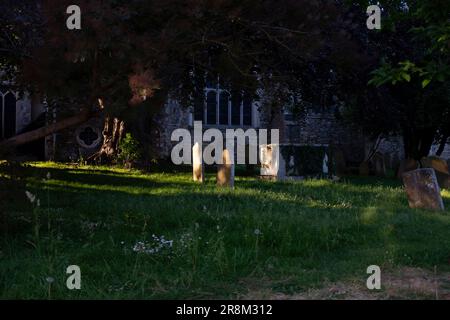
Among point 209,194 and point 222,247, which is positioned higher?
point 209,194

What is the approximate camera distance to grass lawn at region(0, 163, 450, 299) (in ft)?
13.8

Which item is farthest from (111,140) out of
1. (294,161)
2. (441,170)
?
(441,170)

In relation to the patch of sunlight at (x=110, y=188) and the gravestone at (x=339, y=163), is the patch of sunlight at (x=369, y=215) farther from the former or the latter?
the gravestone at (x=339, y=163)

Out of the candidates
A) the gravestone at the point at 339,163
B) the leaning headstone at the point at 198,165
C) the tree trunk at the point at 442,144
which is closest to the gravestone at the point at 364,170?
the gravestone at the point at 339,163

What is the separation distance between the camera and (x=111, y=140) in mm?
16812

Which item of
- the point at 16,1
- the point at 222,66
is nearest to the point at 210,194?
the point at 222,66

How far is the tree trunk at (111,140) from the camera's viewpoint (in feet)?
54.0

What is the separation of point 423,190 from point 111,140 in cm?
1051

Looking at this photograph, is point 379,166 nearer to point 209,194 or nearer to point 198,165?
point 198,165

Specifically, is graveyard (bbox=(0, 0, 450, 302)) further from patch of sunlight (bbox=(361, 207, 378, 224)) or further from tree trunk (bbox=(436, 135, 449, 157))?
tree trunk (bbox=(436, 135, 449, 157))

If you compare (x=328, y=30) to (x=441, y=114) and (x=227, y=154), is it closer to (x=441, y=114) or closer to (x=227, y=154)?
(x=227, y=154)

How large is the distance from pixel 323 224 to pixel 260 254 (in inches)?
53.5

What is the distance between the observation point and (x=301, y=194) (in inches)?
372

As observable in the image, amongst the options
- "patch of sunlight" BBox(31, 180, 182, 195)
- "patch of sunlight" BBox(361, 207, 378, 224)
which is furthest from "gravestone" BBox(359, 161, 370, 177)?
"patch of sunlight" BBox(361, 207, 378, 224)
